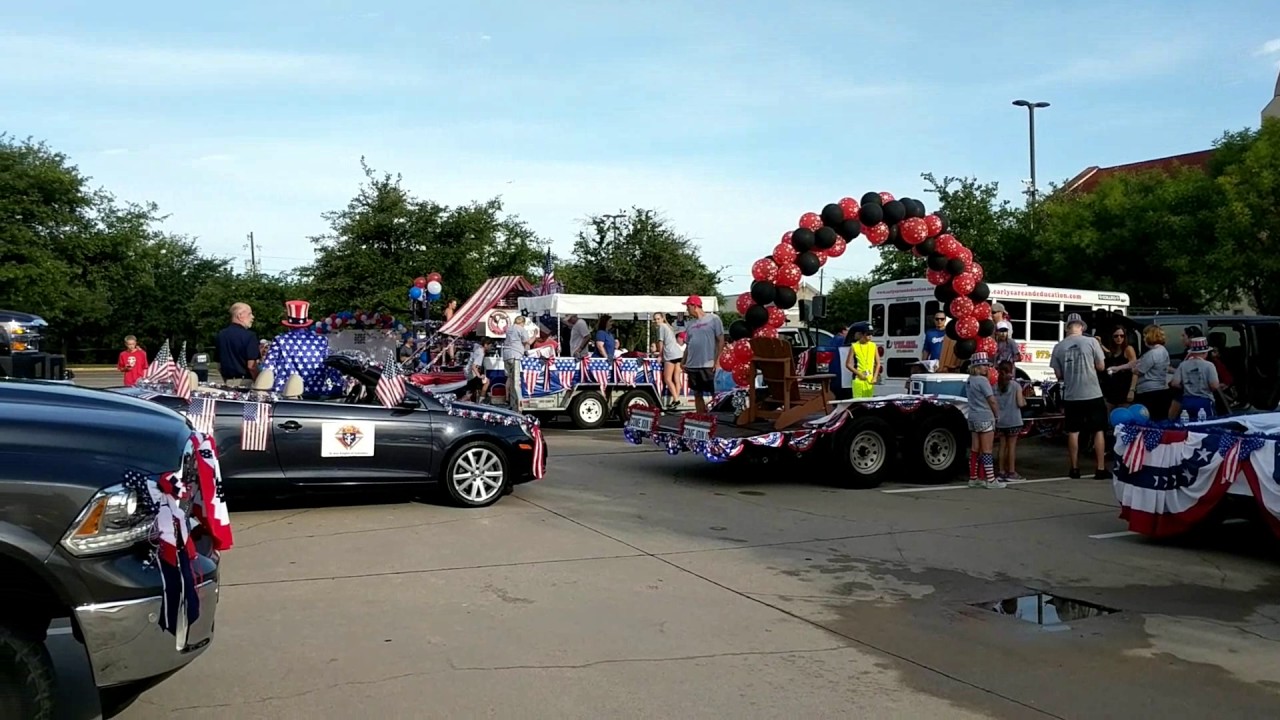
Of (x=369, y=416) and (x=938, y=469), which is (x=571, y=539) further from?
(x=938, y=469)

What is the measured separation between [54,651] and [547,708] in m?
2.03

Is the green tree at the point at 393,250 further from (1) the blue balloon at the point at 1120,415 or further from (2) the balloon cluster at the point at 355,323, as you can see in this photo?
(1) the blue balloon at the point at 1120,415

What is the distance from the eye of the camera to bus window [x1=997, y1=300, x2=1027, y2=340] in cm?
1981

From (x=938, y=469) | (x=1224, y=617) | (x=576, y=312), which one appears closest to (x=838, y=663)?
(x=1224, y=617)

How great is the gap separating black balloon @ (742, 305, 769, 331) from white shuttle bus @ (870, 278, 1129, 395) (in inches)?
220

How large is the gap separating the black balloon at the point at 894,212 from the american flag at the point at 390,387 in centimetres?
801

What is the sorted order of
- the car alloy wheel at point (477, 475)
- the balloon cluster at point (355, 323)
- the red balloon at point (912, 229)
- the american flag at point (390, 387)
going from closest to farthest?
the american flag at point (390, 387), the car alloy wheel at point (477, 475), the red balloon at point (912, 229), the balloon cluster at point (355, 323)

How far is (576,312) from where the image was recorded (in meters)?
21.3

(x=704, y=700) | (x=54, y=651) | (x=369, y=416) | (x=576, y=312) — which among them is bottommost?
(x=704, y=700)

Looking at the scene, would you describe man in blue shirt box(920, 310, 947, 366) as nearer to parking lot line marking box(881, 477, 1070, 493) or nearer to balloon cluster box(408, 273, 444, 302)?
parking lot line marking box(881, 477, 1070, 493)

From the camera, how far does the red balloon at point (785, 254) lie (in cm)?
1434

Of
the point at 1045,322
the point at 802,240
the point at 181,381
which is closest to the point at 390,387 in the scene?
the point at 181,381

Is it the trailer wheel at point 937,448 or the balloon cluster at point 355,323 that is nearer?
the trailer wheel at point 937,448

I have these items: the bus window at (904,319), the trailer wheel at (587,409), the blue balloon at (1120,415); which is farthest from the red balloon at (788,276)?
the bus window at (904,319)
